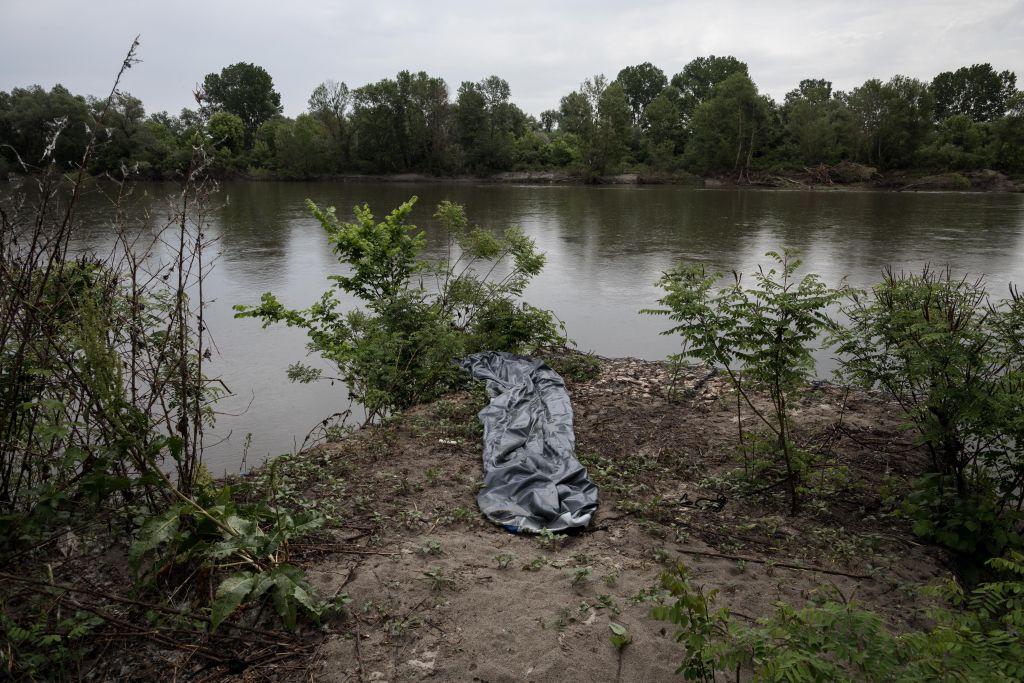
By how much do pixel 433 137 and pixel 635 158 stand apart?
16947 millimetres

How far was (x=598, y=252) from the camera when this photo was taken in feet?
52.7

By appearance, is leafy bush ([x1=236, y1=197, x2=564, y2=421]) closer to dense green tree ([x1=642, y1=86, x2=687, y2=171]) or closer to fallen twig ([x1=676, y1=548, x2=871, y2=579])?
fallen twig ([x1=676, y1=548, x2=871, y2=579])

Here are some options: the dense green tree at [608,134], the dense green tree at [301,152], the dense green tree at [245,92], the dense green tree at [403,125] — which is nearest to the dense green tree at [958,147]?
the dense green tree at [608,134]

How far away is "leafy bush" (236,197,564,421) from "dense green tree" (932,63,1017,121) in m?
59.4

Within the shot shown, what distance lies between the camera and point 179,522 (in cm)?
325

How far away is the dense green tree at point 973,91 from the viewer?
52562mm

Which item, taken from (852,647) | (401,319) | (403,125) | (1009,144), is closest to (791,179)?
(1009,144)

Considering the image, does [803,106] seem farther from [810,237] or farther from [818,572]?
[818,572]

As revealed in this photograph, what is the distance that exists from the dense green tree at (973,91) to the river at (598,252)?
28659 mm

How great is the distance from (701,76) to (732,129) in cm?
2495

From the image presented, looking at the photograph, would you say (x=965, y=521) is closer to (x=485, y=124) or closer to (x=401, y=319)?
(x=401, y=319)

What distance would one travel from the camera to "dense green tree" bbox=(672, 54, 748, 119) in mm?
62906

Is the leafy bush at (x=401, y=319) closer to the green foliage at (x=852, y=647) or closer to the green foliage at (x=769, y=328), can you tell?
the green foliage at (x=769, y=328)

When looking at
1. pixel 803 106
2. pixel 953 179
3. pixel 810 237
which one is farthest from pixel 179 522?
pixel 803 106
